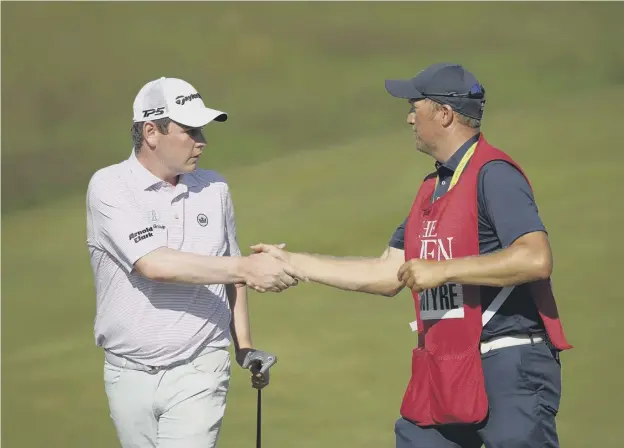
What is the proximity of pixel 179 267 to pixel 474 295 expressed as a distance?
1096 millimetres

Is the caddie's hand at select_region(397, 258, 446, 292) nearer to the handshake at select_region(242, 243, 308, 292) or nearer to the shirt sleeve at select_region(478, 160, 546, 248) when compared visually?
the shirt sleeve at select_region(478, 160, 546, 248)

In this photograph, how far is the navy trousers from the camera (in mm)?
4539

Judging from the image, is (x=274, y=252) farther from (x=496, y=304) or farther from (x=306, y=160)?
(x=306, y=160)

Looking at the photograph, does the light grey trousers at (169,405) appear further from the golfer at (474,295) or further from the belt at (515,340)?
the belt at (515,340)

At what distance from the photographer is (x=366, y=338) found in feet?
28.7

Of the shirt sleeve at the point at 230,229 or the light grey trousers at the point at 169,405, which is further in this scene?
the shirt sleeve at the point at 230,229

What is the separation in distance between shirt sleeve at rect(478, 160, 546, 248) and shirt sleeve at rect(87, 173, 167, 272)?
1.26m

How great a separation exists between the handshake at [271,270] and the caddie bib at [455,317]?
0.71 metres

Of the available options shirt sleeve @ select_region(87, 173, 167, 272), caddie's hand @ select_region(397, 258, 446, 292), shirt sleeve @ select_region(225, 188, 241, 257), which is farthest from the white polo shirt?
caddie's hand @ select_region(397, 258, 446, 292)

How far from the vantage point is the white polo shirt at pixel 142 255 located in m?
4.98

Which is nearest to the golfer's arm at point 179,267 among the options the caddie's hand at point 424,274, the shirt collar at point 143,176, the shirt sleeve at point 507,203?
the shirt collar at point 143,176

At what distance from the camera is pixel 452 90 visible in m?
4.76

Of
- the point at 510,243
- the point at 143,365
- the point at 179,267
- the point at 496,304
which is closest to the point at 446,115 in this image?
the point at 510,243

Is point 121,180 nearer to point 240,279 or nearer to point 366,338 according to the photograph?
point 240,279
